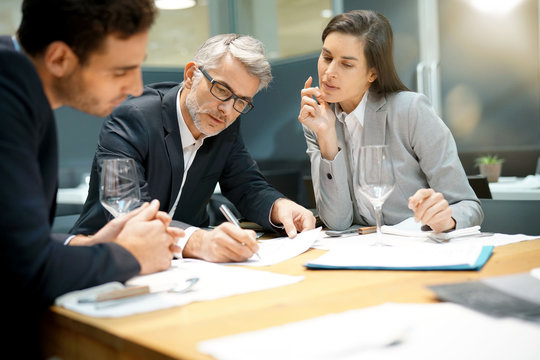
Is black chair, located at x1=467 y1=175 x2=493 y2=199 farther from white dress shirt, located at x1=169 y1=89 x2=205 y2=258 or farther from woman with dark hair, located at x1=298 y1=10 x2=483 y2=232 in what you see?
white dress shirt, located at x1=169 y1=89 x2=205 y2=258

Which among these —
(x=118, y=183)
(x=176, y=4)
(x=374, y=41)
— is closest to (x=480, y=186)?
(x=374, y=41)

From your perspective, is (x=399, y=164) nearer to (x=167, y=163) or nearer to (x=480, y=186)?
(x=480, y=186)

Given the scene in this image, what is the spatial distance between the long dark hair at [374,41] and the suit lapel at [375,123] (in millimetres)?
93

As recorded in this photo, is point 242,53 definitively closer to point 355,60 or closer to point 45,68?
point 355,60

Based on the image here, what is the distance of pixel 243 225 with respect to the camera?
2139 mm

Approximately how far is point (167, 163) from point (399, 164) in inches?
33.2

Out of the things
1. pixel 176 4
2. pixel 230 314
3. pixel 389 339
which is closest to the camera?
pixel 389 339

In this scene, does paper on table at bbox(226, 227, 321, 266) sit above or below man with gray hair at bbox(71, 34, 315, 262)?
below

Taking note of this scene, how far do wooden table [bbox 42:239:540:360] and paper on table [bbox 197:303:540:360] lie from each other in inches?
2.2

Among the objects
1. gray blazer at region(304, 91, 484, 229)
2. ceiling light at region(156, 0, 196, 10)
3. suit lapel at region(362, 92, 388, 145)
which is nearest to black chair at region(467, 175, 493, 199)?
gray blazer at region(304, 91, 484, 229)

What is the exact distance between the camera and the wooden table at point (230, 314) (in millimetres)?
815

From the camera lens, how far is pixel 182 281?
113 cm

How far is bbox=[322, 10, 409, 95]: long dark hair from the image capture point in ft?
7.18

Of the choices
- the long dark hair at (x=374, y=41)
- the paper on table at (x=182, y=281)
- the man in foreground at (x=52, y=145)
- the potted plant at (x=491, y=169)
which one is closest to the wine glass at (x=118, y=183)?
the man in foreground at (x=52, y=145)
